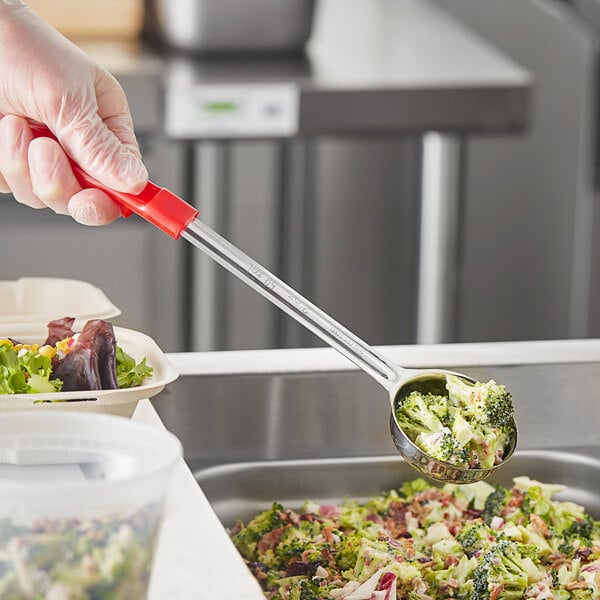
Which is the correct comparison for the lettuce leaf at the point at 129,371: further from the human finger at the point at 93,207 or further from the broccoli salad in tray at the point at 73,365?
the human finger at the point at 93,207

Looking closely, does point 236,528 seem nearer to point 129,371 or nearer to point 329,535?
point 329,535

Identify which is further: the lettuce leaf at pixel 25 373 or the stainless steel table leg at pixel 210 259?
the stainless steel table leg at pixel 210 259

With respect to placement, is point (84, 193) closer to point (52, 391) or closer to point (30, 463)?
point (52, 391)

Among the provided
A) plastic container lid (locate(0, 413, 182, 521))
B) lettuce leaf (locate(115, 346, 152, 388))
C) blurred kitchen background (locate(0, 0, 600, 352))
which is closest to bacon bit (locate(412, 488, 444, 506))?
lettuce leaf (locate(115, 346, 152, 388))

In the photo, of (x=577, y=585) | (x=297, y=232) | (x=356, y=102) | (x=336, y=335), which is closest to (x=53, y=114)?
(x=336, y=335)

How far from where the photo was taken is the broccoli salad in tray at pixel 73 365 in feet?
3.27

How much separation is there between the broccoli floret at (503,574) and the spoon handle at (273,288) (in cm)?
24

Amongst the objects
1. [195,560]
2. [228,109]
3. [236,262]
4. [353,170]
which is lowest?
[195,560]

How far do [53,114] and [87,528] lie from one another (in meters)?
0.63

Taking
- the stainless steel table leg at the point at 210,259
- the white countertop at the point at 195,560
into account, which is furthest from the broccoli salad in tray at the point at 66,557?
the stainless steel table leg at the point at 210,259

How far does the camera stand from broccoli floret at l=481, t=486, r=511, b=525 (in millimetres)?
1300

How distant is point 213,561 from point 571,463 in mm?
691

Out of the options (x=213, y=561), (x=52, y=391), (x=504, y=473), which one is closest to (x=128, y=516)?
(x=213, y=561)

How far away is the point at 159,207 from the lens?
1.05 meters
